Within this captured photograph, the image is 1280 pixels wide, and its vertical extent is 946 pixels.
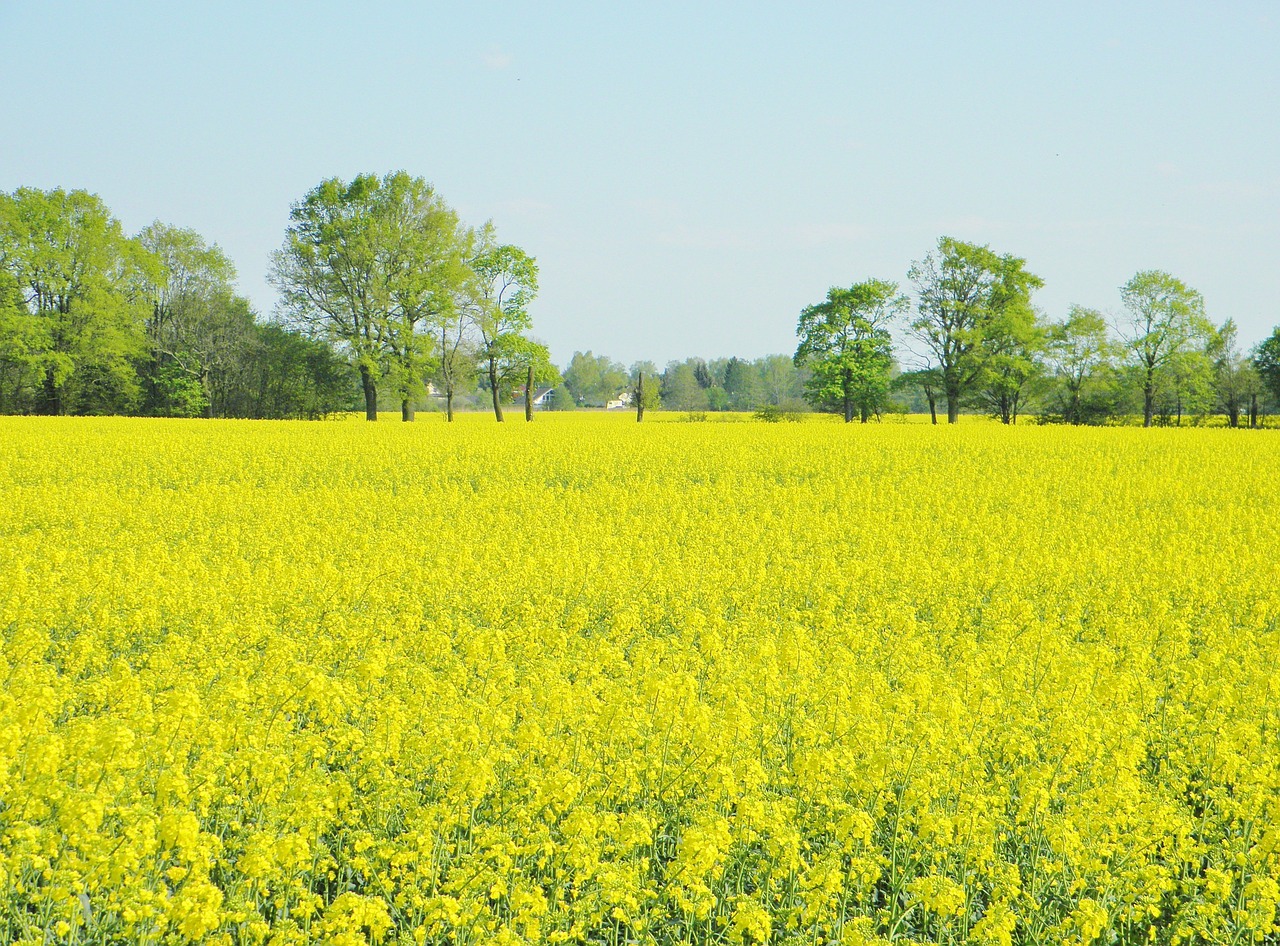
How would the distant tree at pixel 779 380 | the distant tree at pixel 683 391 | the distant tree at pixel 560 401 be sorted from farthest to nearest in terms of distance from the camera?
the distant tree at pixel 779 380 → the distant tree at pixel 560 401 → the distant tree at pixel 683 391

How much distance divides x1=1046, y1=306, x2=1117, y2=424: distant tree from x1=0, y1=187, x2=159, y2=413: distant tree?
6720 cm

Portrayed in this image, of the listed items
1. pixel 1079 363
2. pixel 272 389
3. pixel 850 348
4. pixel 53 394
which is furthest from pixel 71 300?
pixel 1079 363

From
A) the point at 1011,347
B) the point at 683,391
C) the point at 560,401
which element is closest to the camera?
the point at 1011,347

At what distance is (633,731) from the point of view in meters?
5.98

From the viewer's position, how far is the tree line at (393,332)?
50.5m

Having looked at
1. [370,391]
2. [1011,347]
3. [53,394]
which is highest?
[1011,347]

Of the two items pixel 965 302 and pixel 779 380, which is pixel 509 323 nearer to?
pixel 965 302

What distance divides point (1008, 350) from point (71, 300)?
208ft

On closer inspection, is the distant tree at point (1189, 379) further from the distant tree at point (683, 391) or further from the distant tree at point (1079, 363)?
the distant tree at point (683, 391)

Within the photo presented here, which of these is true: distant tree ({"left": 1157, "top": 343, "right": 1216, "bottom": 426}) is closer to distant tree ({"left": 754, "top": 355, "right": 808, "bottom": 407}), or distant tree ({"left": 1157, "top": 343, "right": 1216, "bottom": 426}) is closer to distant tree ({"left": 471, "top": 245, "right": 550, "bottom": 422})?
distant tree ({"left": 471, "top": 245, "right": 550, "bottom": 422})

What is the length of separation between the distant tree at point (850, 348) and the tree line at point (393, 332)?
0.51 feet

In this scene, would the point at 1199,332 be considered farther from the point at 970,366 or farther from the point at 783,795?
the point at 783,795

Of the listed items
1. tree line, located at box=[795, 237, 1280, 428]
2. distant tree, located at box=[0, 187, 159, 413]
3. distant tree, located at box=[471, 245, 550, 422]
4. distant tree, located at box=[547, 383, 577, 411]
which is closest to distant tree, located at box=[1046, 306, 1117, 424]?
tree line, located at box=[795, 237, 1280, 428]

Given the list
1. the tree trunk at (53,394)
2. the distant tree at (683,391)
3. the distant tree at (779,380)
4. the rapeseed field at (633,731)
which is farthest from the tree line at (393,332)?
the distant tree at (779,380)
